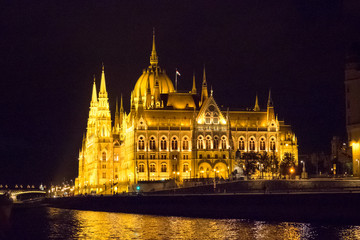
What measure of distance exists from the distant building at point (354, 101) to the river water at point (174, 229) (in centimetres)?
3065

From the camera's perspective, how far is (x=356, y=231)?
71.5 meters

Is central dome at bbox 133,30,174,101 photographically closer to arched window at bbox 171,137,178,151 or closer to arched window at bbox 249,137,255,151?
arched window at bbox 171,137,178,151

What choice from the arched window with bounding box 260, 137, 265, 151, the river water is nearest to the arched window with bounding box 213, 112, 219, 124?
the arched window with bounding box 260, 137, 265, 151

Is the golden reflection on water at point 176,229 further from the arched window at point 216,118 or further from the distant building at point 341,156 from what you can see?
the arched window at point 216,118

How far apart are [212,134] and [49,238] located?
86.4 meters

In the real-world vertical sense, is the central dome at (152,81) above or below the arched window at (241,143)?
above

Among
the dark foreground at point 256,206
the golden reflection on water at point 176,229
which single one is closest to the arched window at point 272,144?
the dark foreground at point 256,206

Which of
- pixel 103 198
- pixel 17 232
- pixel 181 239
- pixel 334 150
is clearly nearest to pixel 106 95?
pixel 334 150

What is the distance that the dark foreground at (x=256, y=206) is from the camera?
79.4 m

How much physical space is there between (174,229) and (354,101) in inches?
1651

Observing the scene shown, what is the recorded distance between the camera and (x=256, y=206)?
90125mm

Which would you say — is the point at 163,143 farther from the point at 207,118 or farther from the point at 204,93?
the point at 204,93

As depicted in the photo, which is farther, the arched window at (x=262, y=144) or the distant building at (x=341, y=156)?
the arched window at (x=262, y=144)

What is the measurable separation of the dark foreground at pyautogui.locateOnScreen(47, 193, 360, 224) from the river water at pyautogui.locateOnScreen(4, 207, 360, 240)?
2.49 metres
